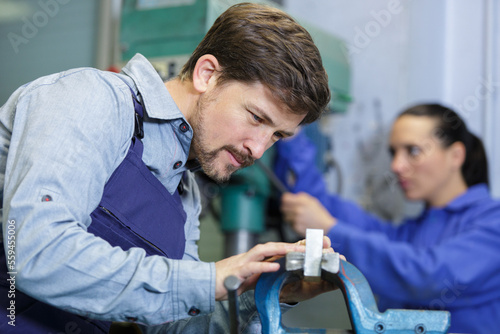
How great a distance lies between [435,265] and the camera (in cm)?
174

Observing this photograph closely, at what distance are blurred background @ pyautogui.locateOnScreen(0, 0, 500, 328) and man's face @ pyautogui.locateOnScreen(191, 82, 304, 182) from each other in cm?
71

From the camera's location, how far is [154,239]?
0.92m

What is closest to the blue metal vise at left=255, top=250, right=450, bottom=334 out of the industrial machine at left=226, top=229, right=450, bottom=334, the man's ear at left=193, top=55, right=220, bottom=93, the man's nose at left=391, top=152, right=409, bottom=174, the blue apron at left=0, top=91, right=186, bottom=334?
the industrial machine at left=226, top=229, right=450, bottom=334

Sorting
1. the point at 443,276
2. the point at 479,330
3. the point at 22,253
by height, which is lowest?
the point at 479,330

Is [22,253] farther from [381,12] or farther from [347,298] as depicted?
[381,12]

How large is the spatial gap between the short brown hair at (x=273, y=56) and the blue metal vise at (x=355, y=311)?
0.32m

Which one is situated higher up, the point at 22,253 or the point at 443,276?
the point at 22,253

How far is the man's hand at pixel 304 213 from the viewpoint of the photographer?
6.16 feet

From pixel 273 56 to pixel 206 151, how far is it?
20 centimetres

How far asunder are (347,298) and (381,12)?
5.65ft

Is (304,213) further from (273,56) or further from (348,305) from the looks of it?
(348,305)

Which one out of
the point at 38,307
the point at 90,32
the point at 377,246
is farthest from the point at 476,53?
the point at 38,307

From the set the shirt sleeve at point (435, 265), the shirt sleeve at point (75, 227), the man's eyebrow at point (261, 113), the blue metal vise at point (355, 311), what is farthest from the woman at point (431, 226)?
the shirt sleeve at point (75, 227)

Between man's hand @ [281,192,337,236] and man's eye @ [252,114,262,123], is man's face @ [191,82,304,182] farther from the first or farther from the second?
man's hand @ [281,192,337,236]
